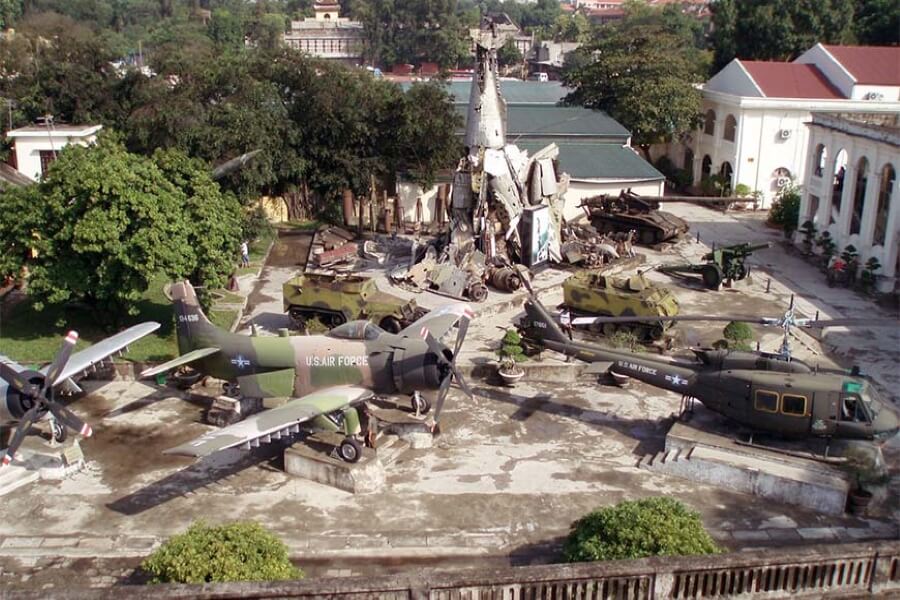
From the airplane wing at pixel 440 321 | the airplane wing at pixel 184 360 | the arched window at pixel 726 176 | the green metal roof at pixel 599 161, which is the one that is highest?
the green metal roof at pixel 599 161

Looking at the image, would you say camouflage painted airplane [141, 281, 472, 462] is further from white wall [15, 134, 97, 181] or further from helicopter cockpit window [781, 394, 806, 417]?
white wall [15, 134, 97, 181]

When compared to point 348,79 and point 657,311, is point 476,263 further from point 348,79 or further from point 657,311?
point 348,79

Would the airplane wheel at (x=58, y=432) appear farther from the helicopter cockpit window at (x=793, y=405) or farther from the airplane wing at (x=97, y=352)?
the helicopter cockpit window at (x=793, y=405)

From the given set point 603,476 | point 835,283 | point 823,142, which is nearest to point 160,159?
point 603,476

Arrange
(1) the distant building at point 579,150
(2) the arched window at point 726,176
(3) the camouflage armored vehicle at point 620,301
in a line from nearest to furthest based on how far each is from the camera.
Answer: (3) the camouflage armored vehicle at point 620,301 < (1) the distant building at point 579,150 < (2) the arched window at point 726,176

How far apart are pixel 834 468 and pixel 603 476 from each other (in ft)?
16.2

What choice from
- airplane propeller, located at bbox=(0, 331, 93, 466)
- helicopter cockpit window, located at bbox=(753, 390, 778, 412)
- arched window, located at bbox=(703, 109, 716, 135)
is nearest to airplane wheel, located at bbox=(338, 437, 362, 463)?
airplane propeller, located at bbox=(0, 331, 93, 466)

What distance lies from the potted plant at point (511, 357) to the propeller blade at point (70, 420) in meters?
11.3

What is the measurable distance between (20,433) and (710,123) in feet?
147

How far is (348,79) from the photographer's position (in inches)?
1726

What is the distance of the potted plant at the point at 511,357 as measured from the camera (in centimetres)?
2469

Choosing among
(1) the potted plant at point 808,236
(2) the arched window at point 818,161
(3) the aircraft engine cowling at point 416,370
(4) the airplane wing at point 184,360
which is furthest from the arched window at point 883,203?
(4) the airplane wing at point 184,360

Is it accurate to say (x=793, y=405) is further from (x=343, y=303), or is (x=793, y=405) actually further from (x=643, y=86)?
(x=643, y=86)

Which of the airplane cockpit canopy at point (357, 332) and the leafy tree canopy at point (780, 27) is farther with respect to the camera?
the leafy tree canopy at point (780, 27)
